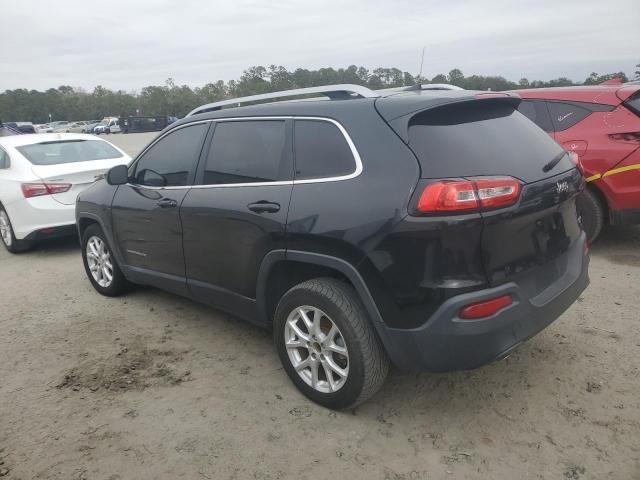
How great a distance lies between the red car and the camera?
492 cm

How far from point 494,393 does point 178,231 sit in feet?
7.76

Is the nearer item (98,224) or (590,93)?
(98,224)

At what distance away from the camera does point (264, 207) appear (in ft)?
9.89

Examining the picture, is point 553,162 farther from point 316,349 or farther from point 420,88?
point 316,349

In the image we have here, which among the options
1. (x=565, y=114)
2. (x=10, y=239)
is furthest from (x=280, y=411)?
(x=10, y=239)

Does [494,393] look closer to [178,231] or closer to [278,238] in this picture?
[278,238]

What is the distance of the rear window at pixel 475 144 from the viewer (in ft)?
8.02

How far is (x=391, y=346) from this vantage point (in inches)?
100

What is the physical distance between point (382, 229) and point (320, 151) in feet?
2.22

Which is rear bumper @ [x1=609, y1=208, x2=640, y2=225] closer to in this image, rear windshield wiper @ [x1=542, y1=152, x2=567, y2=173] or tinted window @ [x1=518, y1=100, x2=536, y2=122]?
tinted window @ [x1=518, y1=100, x2=536, y2=122]

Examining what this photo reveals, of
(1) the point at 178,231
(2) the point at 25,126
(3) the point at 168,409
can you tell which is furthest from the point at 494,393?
(2) the point at 25,126

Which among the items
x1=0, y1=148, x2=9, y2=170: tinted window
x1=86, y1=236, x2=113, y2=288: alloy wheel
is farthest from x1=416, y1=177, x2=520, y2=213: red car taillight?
x1=0, y1=148, x2=9, y2=170: tinted window

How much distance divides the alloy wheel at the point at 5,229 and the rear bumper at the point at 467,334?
19.4 ft

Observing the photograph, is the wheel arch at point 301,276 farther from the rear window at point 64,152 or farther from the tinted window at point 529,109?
the rear window at point 64,152
